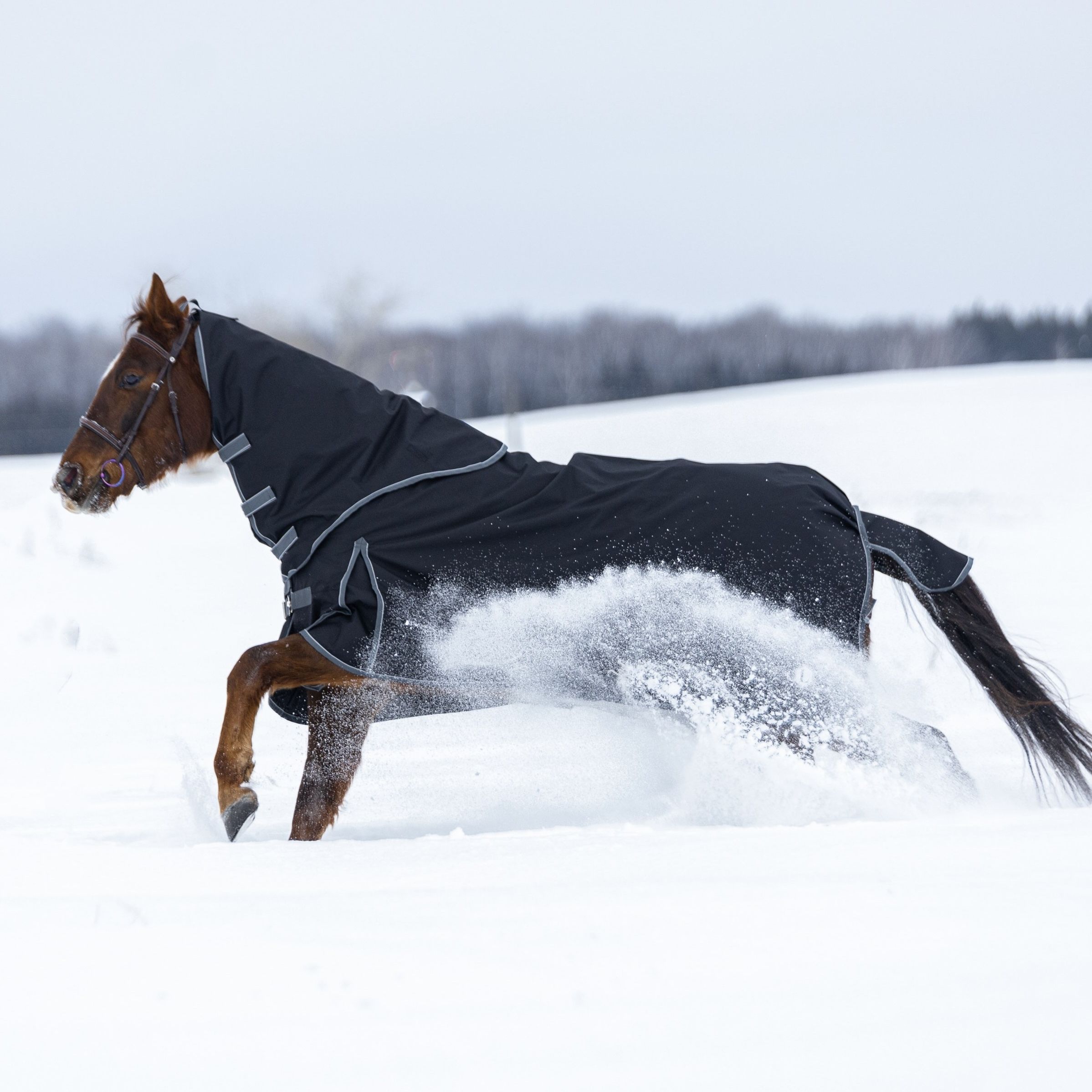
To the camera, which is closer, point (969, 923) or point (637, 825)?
point (969, 923)

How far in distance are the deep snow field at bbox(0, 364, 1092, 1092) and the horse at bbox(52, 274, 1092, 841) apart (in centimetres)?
23

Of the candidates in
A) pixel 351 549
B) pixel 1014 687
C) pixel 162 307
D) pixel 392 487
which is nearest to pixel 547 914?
pixel 351 549

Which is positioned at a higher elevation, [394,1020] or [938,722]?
[394,1020]

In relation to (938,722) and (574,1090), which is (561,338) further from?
(574,1090)

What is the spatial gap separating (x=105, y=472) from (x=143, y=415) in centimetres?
22

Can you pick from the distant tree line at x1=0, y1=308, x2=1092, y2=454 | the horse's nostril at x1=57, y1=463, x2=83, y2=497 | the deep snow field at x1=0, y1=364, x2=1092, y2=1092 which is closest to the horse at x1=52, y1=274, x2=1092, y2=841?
the horse's nostril at x1=57, y1=463, x2=83, y2=497

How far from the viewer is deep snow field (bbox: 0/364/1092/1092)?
139 cm

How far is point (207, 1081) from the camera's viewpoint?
4.44 feet

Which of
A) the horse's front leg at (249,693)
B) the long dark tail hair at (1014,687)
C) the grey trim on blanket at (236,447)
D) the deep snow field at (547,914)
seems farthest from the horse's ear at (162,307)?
the long dark tail hair at (1014,687)

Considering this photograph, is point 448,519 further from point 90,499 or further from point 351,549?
point 90,499

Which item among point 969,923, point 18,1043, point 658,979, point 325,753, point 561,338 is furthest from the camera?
point 561,338

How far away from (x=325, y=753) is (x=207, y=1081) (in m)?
1.95

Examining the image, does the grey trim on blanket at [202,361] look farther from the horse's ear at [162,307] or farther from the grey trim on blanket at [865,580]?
the grey trim on blanket at [865,580]

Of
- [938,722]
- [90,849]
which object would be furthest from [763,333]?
[90,849]
